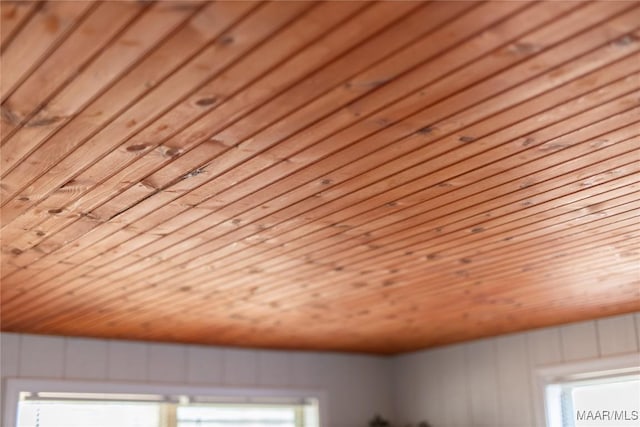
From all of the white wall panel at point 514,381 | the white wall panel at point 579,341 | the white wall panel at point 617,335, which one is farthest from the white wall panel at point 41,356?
the white wall panel at point 617,335

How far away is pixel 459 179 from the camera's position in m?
2.37

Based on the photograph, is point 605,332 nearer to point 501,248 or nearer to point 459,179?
point 501,248

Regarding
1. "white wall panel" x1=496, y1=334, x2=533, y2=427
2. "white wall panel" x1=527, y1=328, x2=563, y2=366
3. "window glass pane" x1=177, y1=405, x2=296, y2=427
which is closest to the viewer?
"white wall panel" x1=527, y1=328, x2=563, y2=366

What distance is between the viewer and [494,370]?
17.6ft

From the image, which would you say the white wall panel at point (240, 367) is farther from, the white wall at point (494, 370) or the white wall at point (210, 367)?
the white wall at point (494, 370)

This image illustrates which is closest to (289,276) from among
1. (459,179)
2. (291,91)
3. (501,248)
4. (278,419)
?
(501,248)

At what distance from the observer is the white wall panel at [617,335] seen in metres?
4.54

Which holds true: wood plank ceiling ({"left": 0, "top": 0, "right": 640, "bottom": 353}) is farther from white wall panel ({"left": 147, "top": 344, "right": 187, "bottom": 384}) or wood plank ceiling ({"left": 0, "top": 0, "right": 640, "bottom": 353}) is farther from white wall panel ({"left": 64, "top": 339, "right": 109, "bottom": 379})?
white wall panel ({"left": 147, "top": 344, "right": 187, "bottom": 384})

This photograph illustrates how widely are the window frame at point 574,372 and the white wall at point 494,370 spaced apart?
0.03 meters

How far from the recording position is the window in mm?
4543

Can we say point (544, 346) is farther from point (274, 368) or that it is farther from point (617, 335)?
point (274, 368)

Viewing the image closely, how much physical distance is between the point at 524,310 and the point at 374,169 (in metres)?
2.41

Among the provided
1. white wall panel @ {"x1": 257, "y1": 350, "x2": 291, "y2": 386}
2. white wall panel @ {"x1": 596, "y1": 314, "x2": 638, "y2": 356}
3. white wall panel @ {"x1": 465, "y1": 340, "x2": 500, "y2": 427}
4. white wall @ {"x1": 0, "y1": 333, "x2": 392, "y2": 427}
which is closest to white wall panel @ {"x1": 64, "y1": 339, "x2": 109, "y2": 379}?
white wall @ {"x1": 0, "y1": 333, "x2": 392, "y2": 427}

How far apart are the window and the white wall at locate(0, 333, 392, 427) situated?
1.42m
